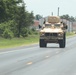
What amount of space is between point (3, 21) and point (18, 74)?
6717 cm

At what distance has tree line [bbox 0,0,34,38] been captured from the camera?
3022 inches

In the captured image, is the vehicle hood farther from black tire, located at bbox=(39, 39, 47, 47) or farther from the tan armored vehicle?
black tire, located at bbox=(39, 39, 47, 47)

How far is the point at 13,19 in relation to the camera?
83.1 m

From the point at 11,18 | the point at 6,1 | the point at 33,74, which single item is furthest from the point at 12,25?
the point at 33,74

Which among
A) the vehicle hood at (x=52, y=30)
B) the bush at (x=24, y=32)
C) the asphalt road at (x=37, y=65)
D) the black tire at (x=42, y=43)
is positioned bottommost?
the bush at (x=24, y=32)

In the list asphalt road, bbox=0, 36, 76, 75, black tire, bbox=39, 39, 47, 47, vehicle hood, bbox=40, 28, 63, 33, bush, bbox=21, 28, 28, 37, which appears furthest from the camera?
bush, bbox=21, 28, 28, 37

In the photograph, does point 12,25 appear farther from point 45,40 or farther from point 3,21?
point 45,40

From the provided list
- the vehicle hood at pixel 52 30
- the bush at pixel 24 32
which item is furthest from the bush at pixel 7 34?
the vehicle hood at pixel 52 30

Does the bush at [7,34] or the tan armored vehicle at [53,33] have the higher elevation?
the tan armored vehicle at [53,33]

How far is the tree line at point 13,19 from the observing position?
76.8 m

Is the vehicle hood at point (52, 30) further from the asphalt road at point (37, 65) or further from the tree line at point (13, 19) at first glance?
the tree line at point (13, 19)

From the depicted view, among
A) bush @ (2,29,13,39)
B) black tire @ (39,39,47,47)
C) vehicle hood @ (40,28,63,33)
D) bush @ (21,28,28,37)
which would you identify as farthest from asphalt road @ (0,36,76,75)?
bush @ (21,28,28,37)

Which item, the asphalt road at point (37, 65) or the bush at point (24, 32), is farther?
the bush at point (24, 32)

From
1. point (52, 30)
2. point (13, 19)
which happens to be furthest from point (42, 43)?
point (13, 19)
